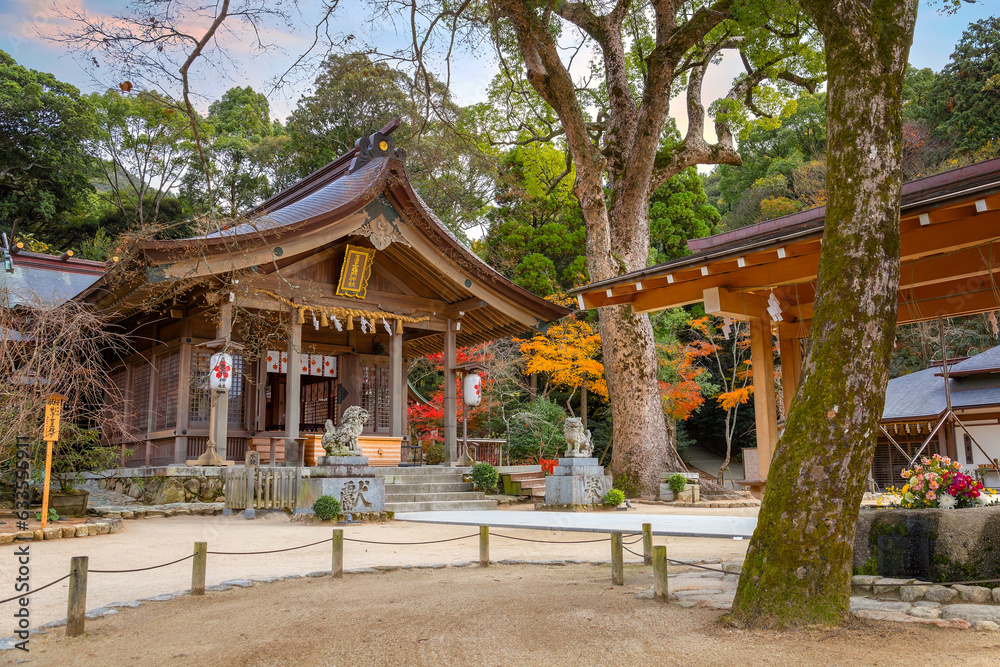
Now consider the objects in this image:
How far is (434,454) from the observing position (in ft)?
66.7

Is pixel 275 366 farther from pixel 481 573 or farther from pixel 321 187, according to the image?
pixel 481 573

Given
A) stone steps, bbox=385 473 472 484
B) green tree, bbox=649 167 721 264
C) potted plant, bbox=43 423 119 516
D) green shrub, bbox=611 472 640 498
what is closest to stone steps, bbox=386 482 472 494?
stone steps, bbox=385 473 472 484

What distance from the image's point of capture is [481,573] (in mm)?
7203

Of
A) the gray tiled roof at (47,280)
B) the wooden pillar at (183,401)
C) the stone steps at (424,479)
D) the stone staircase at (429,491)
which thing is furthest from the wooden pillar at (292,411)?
the gray tiled roof at (47,280)

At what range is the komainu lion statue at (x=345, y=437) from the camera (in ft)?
39.0

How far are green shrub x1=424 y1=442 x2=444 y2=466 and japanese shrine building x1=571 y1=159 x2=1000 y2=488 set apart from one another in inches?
469

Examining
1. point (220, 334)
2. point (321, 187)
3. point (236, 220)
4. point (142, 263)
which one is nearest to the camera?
point (236, 220)

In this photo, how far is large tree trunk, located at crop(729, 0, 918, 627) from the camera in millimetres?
4293

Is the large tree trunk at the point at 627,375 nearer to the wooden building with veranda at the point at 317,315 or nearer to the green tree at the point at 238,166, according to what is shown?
the wooden building with veranda at the point at 317,315

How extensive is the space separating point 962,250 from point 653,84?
9.19 meters

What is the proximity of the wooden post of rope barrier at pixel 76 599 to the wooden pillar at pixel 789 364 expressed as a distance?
7340mm

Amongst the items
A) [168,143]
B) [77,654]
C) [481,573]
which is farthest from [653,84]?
[168,143]

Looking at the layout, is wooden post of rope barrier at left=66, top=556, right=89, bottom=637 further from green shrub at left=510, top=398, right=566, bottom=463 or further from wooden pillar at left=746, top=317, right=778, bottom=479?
green shrub at left=510, top=398, right=566, bottom=463

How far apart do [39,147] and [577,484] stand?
91.5ft
